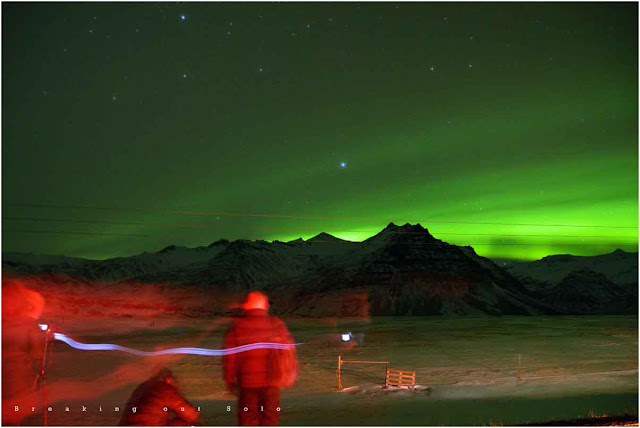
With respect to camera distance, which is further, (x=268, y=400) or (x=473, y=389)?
(x=473, y=389)

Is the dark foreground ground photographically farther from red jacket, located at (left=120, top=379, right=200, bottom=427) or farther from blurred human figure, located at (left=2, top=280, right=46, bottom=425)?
blurred human figure, located at (left=2, top=280, right=46, bottom=425)

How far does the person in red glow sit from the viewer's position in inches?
257

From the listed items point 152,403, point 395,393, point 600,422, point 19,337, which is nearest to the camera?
point 152,403

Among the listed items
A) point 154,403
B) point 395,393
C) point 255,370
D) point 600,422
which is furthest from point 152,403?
point 395,393

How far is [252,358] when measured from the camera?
6590 millimetres

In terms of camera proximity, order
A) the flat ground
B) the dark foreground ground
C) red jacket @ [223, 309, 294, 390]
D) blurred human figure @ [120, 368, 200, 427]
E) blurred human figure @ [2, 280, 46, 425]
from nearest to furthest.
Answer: blurred human figure @ [120, 368, 200, 427] < red jacket @ [223, 309, 294, 390] < blurred human figure @ [2, 280, 46, 425] < the dark foreground ground < the flat ground

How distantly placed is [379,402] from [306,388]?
564 cm

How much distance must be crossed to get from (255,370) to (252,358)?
0.44 feet

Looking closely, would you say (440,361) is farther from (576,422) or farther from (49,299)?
(49,299)

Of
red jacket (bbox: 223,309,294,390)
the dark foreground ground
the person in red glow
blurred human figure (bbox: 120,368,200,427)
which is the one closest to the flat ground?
the dark foreground ground

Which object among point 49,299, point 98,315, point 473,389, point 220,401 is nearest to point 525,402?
point 473,389

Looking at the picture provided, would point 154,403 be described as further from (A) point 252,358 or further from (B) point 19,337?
(B) point 19,337

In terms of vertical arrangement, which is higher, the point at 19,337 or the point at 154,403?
the point at 19,337

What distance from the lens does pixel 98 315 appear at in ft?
536
